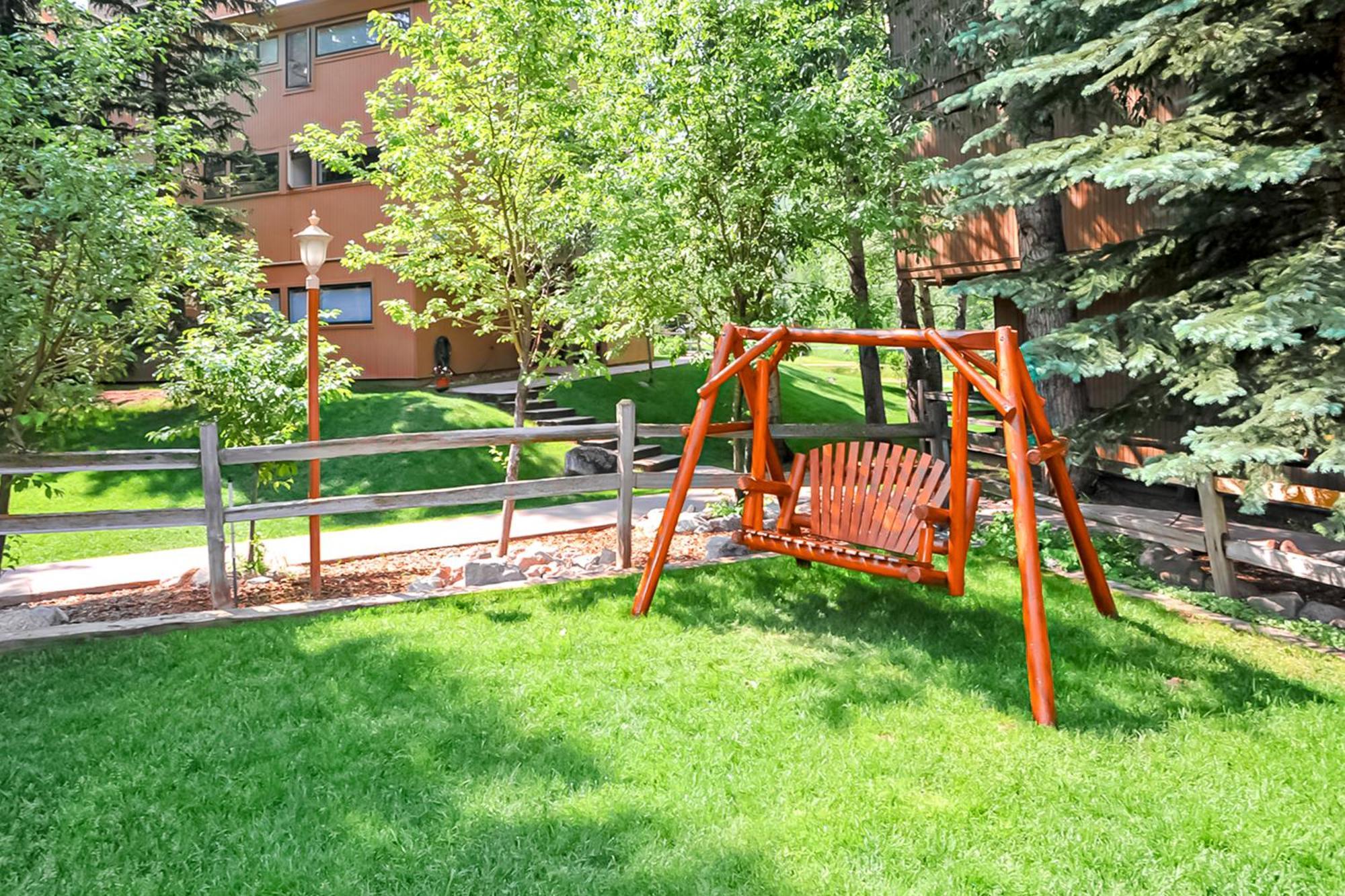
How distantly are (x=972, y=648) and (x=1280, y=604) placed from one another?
2677 mm

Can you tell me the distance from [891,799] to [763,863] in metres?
0.72

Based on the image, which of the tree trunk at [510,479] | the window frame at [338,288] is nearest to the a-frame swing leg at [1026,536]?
the tree trunk at [510,479]

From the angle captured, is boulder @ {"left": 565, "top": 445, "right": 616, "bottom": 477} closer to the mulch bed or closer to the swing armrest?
the mulch bed

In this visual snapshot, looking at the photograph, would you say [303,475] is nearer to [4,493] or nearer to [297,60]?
[4,493]

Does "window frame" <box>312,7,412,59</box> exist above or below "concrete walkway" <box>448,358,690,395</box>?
above

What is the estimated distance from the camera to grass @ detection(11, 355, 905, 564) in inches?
452

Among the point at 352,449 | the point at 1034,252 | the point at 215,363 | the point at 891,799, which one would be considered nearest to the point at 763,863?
the point at 891,799

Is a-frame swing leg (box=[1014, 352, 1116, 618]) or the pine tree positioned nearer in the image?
a-frame swing leg (box=[1014, 352, 1116, 618])

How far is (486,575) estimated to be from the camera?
7242 millimetres

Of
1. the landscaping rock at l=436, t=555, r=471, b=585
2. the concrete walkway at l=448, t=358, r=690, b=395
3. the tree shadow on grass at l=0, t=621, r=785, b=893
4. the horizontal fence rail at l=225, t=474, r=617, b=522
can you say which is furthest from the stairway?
the tree shadow on grass at l=0, t=621, r=785, b=893

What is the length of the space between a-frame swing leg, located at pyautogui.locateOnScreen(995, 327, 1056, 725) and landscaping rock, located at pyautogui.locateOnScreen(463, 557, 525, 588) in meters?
3.99

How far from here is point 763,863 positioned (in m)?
3.27

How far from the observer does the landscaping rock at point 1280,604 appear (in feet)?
20.9

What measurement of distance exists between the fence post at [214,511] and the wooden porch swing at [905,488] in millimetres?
2953
